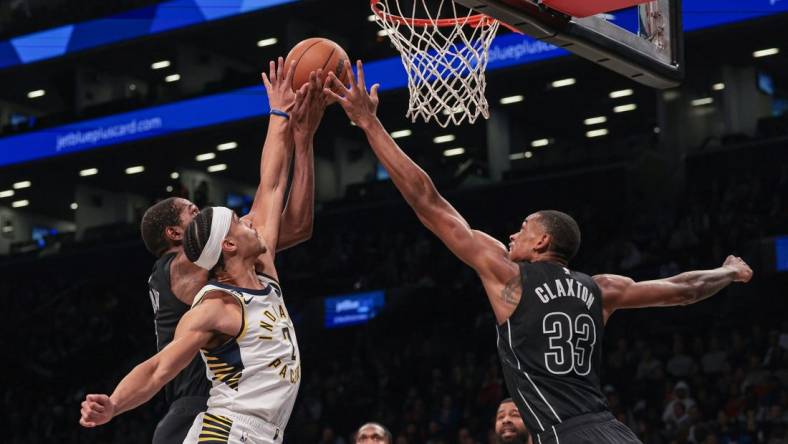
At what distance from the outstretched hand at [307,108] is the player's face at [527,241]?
1.09m

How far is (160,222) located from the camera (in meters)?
5.24

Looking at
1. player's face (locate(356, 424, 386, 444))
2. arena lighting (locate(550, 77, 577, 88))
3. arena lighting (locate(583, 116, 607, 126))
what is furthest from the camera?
arena lighting (locate(583, 116, 607, 126))

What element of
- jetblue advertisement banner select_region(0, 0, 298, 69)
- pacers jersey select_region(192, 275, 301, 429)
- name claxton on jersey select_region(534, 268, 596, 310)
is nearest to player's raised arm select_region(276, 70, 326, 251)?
pacers jersey select_region(192, 275, 301, 429)

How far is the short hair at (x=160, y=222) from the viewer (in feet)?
17.2

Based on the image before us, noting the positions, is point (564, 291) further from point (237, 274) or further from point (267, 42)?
point (267, 42)

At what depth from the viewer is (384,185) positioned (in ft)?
82.7

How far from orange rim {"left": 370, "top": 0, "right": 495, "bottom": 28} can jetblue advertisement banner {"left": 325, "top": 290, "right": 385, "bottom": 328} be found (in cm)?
1300

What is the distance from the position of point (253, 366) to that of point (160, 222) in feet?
3.35

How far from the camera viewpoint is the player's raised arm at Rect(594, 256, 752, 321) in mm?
5340

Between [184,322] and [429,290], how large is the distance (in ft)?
49.3

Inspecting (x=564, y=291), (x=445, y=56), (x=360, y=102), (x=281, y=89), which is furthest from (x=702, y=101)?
(x=564, y=291)

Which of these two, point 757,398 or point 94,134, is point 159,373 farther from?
point 94,134

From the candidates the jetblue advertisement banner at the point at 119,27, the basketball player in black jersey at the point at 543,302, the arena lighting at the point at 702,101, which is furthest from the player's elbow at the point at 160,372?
the jetblue advertisement banner at the point at 119,27

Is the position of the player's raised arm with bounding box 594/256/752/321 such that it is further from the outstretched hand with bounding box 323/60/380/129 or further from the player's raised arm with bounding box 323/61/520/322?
the outstretched hand with bounding box 323/60/380/129
